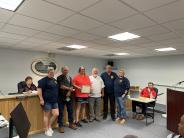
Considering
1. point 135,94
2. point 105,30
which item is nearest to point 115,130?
point 135,94

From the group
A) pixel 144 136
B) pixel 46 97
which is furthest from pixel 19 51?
pixel 144 136

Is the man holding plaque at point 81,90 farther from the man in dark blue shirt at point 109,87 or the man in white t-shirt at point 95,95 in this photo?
the man in dark blue shirt at point 109,87

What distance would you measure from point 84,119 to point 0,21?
3.06 metres

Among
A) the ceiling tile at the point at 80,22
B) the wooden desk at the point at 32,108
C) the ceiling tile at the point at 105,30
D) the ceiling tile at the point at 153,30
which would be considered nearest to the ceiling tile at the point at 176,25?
the ceiling tile at the point at 153,30

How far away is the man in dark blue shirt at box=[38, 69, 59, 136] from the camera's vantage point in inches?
131

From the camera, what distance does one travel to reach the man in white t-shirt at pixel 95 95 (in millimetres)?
4219

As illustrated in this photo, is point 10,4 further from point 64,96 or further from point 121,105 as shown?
point 121,105

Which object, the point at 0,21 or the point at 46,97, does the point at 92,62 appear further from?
the point at 0,21

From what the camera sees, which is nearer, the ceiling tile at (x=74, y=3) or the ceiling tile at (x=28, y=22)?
the ceiling tile at (x=74, y=3)

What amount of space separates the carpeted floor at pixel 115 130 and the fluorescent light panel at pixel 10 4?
260 cm

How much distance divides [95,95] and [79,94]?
50 cm

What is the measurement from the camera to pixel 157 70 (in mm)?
7555

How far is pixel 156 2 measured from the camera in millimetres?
1936

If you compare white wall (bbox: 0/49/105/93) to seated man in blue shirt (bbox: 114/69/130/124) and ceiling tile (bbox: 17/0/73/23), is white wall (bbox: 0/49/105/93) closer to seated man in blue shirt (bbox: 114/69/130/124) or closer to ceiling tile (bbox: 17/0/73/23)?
seated man in blue shirt (bbox: 114/69/130/124)
